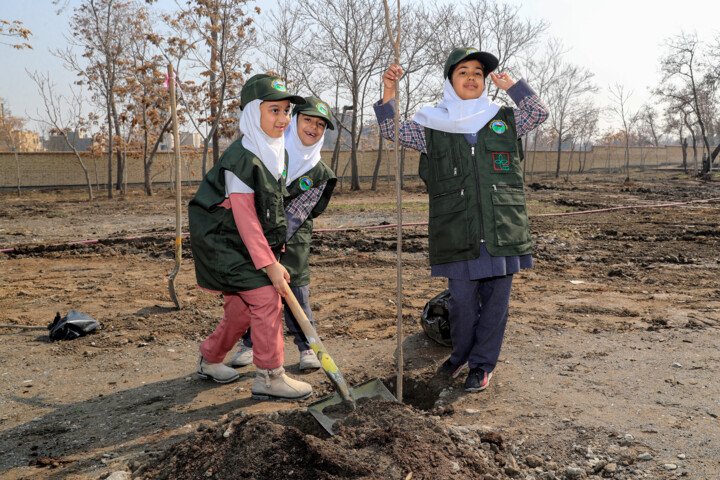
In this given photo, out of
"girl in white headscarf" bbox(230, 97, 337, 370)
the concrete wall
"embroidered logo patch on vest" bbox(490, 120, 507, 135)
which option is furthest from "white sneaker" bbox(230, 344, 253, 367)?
the concrete wall

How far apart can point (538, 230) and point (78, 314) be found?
26.7ft

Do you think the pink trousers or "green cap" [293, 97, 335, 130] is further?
"green cap" [293, 97, 335, 130]

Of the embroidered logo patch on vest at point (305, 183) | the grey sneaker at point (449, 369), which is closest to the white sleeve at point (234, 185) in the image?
the embroidered logo patch on vest at point (305, 183)

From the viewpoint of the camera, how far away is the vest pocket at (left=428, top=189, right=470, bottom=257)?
316 cm

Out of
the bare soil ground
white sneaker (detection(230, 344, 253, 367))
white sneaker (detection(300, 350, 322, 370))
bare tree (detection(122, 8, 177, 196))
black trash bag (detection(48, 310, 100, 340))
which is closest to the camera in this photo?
the bare soil ground

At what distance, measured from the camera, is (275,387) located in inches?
127

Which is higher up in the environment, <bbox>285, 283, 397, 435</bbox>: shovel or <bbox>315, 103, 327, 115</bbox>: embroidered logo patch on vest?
<bbox>315, 103, 327, 115</bbox>: embroidered logo patch on vest

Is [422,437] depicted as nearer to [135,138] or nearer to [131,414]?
[131,414]

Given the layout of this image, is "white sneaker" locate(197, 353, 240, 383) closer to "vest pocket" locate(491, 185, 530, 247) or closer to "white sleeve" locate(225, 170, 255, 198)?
"white sleeve" locate(225, 170, 255, 198)

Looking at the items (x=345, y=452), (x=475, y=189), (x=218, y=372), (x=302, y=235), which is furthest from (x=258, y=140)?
(x=345, y=452)

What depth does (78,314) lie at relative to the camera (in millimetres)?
4672

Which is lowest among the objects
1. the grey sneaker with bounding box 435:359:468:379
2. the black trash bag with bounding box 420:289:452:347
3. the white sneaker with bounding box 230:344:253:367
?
the white sneaker with bounding box 230:344:253:367

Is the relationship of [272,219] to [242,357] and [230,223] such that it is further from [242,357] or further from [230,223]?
[242,357]

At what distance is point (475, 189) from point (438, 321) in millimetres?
1263
